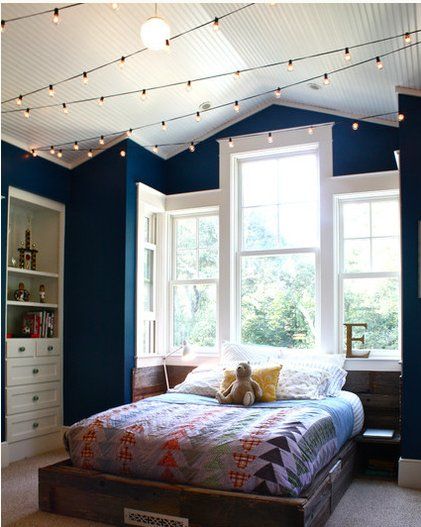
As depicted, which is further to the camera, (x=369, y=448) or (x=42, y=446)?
(x=42, y=446)

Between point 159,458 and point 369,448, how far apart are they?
7.33 ft

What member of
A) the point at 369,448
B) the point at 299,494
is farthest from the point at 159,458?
the point at 369,448

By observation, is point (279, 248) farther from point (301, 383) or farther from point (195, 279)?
point (301, 383)

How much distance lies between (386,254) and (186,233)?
79.7 inches

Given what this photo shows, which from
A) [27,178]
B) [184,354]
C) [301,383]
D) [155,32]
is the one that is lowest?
[301,383]

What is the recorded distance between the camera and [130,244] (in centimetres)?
527

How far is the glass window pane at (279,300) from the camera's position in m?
5.23

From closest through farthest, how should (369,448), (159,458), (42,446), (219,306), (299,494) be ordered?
(299,494) < (159,458) < (369,448) < (42,446) < (219,306)

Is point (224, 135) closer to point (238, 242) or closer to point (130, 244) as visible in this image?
point (238, 242)

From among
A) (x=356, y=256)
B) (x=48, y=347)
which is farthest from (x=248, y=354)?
(x=48, y=347)

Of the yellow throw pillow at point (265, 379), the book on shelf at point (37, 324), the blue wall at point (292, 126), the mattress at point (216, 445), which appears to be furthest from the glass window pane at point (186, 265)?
the mattress at point (216, 445)

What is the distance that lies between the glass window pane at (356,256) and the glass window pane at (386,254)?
0.07 m

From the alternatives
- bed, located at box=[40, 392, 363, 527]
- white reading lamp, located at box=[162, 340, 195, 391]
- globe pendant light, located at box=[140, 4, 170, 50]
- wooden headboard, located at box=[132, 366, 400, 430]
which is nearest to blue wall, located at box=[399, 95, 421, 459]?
wooden headboard, located at box=[132, 366, 400, 430]

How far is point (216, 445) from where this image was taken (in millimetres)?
2893
